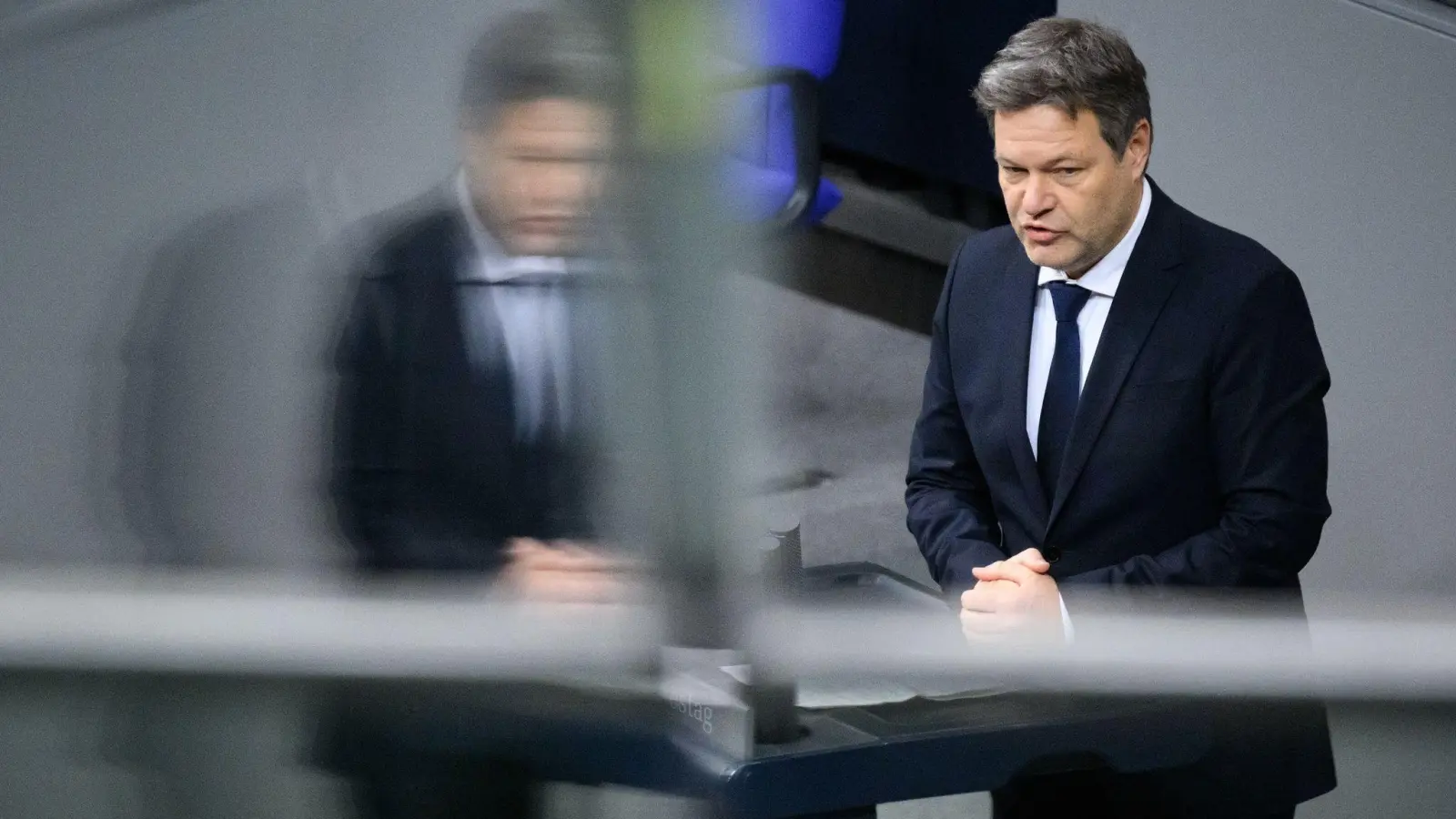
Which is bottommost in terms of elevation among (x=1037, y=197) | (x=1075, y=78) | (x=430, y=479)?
(x=430, y=479)

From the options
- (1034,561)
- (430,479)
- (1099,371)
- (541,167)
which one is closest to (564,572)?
(430,479)

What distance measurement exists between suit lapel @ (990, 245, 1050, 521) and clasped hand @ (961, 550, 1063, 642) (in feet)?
1.50

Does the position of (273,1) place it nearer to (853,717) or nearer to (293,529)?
(293,529)

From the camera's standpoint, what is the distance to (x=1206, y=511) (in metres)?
1.42

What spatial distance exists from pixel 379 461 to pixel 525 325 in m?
0.13

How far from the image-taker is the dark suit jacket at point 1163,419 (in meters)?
1.40

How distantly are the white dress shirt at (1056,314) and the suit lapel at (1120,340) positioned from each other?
0.05 feet

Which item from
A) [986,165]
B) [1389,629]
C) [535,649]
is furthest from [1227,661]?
[986,165]

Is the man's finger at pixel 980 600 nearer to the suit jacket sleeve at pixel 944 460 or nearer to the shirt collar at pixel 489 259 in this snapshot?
the shirt collar at pixel 489 259

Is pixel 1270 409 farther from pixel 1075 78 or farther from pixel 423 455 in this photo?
pixel 423 455

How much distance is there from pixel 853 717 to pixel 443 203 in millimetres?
420

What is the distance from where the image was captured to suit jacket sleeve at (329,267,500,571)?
37.7 inches

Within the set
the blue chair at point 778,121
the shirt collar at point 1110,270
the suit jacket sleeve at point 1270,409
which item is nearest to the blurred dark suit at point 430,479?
the blue chair at point 778,121

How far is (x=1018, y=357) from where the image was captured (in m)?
1.58
